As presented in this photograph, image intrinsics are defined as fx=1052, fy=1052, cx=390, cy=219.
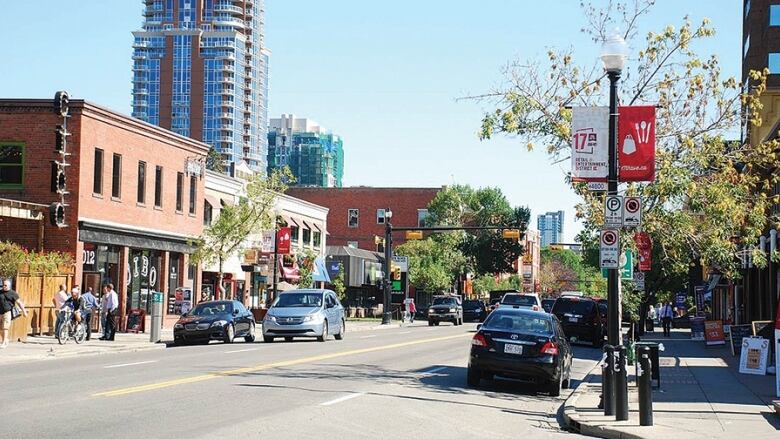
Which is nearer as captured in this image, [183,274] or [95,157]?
[95,157]

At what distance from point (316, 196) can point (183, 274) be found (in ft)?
213

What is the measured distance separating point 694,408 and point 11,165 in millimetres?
28368

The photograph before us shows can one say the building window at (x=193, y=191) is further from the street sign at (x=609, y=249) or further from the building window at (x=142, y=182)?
the street sign at (x=609, y=249)

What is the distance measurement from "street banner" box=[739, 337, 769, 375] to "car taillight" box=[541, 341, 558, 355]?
7.99 metres

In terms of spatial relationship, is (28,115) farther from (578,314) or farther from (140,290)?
(578,314)

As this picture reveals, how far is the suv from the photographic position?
66750 millimetres

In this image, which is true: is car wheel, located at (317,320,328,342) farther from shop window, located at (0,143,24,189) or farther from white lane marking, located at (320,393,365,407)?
white lane marking, located at (320,393,365,407)

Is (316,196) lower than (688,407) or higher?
higher

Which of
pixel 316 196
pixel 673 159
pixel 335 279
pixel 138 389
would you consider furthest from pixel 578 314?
pixel 316 196

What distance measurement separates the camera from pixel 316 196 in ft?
365

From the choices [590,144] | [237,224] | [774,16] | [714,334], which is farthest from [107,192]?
[774,16]

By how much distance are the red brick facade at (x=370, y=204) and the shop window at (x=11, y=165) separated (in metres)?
71.2

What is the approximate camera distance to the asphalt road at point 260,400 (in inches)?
496

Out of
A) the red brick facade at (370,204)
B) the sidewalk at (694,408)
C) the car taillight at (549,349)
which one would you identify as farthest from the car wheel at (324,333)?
the red brick facade at (370,204)
